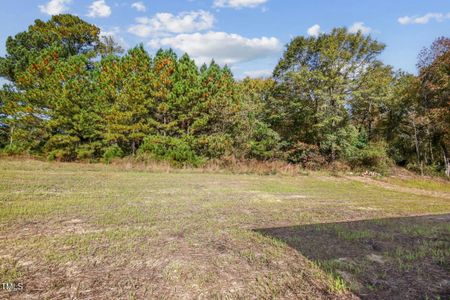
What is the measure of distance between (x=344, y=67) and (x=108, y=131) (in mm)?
15112

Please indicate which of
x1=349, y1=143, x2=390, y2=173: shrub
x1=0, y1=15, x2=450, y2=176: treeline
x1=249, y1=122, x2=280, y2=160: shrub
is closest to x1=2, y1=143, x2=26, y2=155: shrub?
x1=0, y1=15, x2=450, y2=176: treeline

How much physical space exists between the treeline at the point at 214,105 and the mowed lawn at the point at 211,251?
10.0m

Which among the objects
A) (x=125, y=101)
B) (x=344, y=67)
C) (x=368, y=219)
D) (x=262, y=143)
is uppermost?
(x=344, y=67)

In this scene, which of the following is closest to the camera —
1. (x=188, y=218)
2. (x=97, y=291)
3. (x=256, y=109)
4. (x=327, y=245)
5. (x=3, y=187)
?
(x=97, y=291)

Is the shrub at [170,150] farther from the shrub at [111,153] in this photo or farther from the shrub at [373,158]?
the shrub at [373,158]

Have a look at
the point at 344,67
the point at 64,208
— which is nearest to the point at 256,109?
the point at 344,67

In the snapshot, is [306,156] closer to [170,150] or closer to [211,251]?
[170,150]

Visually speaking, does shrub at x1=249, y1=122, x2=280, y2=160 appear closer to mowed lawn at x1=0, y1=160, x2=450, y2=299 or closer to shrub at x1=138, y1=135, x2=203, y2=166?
shrub at x1=138, y1=135, x2=203, y2=166

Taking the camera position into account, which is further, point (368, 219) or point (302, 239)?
point (368, 219)

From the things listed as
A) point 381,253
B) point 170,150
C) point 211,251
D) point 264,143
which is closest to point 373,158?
point 264,143

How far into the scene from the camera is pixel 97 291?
217cm

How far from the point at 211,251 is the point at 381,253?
2099mm

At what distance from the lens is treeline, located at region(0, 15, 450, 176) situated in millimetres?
15258

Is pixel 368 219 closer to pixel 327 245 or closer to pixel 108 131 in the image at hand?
pixel 327 245
